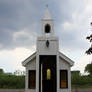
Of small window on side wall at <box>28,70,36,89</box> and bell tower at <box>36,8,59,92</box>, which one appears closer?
bell tower at <box>36,8,59,92</box>

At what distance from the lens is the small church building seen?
15.4 m

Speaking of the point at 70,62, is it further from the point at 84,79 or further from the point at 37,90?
the point at 84,79

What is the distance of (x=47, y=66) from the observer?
16.8 metres

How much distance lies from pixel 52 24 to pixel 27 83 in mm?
5363

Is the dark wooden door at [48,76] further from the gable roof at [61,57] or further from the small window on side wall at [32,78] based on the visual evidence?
the gable roof at [61,57]

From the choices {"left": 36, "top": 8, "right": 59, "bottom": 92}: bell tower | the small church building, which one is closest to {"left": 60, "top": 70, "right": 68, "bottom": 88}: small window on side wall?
the small church building

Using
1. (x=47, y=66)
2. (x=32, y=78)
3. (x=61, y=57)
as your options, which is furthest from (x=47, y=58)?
(x=32, y=78)

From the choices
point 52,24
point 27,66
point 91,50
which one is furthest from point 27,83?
point 91,50

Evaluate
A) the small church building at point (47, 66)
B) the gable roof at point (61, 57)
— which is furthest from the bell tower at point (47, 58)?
the gable roof at point (61, 57)

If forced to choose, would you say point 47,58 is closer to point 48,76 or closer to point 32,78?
point 48,76

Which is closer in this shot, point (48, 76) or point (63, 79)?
point (63, 79)

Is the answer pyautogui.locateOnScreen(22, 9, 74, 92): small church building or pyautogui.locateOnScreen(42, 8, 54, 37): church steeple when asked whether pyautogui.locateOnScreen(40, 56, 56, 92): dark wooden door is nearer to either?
pyautogui.locateOnScreen(22, 9, 74, 92): small church building

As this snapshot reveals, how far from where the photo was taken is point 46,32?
54.8 ft

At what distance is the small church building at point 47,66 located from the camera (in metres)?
15.4
